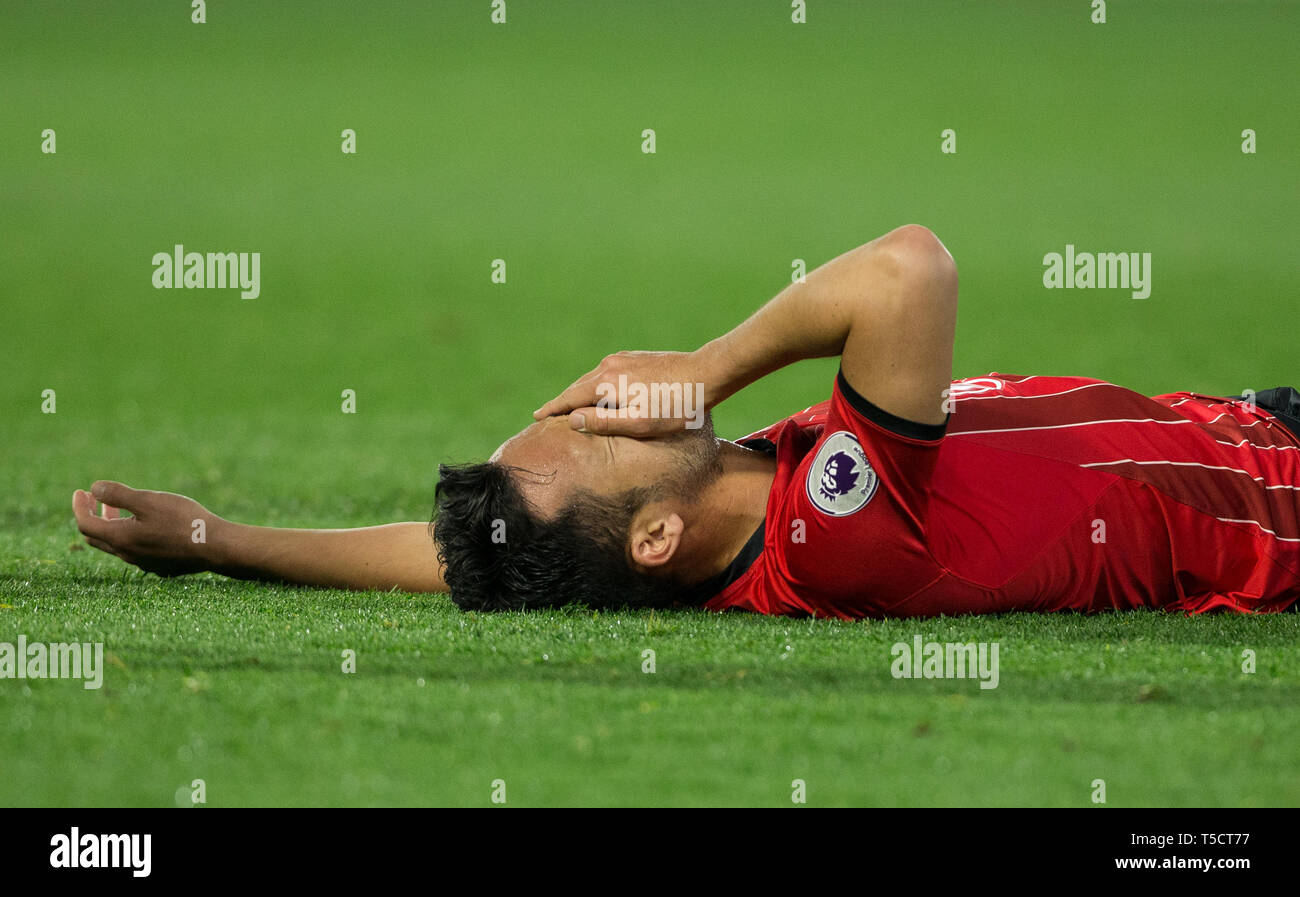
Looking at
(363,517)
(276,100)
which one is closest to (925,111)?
(276,100)

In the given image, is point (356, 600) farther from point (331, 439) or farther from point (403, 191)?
point (403, 191)

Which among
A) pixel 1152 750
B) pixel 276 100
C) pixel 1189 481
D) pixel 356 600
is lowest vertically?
pixel 1152 750

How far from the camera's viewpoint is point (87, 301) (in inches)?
455

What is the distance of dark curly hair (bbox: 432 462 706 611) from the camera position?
3.21 m

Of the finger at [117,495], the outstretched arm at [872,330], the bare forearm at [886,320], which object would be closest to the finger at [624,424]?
the outstretched arm at [872,330]

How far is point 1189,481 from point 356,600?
2052mm

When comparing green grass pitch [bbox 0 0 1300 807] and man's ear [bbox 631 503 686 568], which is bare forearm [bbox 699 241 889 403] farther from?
green grass pitch [bbox 0 0 1300 807]

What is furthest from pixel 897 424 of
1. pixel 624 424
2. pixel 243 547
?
pixel 243 547

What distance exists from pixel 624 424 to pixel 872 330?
0.60m

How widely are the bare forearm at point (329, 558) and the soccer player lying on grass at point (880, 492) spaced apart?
10.8 inches

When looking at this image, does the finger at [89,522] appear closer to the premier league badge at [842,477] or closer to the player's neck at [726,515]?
the player's neck at [726,515]

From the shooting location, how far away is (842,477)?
2.98 m

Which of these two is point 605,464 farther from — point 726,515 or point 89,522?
point 89,522

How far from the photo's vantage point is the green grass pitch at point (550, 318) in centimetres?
230
